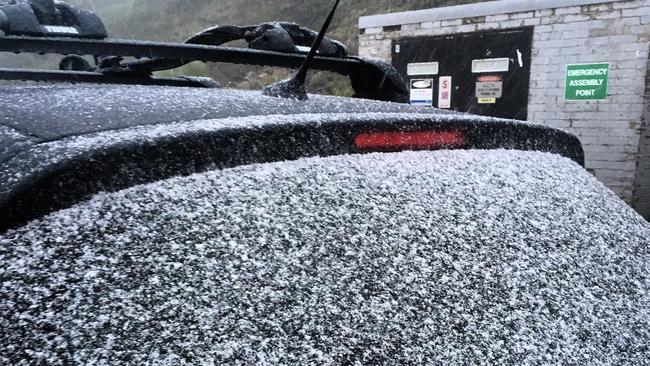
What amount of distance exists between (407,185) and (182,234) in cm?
42

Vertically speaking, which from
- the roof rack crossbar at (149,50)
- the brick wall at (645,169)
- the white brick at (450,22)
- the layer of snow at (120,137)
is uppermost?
the white brick at (450,22)

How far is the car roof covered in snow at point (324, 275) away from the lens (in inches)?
21.5

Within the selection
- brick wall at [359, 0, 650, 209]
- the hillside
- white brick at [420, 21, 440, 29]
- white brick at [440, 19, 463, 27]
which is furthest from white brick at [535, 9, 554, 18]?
the hillside

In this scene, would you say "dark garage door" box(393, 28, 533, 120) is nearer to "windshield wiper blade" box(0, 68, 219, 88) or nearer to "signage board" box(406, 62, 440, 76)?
"signage board" box(406, 62, 440, 76)

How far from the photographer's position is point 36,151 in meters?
0.63

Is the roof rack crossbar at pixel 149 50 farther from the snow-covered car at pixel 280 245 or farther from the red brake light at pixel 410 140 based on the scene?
the red brake light at pixel 410 140

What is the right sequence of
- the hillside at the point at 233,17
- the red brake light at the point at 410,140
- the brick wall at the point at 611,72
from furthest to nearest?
the hillside at the point at 233,17
the brick wall at the point at 611,72
the red brake light at the point at 410,140

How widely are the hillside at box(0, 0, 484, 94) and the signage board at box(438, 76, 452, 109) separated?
9067 mm

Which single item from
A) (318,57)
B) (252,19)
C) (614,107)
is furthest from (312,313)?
(252,19)

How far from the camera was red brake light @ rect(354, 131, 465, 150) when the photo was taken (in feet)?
3.04

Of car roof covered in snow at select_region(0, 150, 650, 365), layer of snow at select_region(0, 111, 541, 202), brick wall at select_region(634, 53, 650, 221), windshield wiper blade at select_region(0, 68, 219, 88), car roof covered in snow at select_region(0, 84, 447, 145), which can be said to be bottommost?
brick wall at select_region(634, 53, 650, 221)

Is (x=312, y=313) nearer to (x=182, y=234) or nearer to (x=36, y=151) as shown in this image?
(x=182, y=234)

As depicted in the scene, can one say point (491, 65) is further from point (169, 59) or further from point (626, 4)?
point (169, 59)

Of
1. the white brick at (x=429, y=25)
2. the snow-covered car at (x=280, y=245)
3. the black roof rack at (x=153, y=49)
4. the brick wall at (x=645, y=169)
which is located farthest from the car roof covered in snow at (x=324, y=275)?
the white brick at (x=429, y=25)
